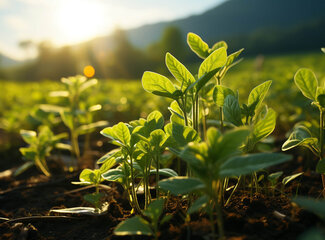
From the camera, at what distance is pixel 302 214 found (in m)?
1.00

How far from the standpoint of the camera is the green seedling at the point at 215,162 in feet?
A: 2.40

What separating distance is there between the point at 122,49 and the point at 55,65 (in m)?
11.2

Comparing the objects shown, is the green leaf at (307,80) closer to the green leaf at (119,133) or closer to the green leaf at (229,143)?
the green leaf at (229,143)

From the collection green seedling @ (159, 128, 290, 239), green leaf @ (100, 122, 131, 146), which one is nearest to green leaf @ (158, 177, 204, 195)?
green seedling @ (159, 128, 290, 239)

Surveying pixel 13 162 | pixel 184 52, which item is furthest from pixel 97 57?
pixel 13 162

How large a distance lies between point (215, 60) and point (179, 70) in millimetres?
150

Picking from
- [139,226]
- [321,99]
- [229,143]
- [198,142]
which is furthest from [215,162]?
[321,99]

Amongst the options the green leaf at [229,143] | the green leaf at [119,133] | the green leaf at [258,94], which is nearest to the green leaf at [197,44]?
the green leaf at [258,94]

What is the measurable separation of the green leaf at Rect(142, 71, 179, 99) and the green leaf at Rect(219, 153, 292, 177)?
0.39m

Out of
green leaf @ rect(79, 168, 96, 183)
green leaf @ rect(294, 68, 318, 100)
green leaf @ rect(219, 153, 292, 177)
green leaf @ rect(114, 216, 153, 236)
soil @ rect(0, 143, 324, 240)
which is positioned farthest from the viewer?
green leaf @ rect(79, 168, 96, 183)

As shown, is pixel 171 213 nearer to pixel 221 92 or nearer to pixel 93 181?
pixel 93 181

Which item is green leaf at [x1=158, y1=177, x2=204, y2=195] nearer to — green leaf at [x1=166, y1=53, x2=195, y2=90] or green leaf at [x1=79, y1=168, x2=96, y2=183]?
green leaf at [x1=166, y1=53, x2=195, y2=90]

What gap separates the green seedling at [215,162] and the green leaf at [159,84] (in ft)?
0.92

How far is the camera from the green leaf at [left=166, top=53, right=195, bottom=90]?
1.05 m
